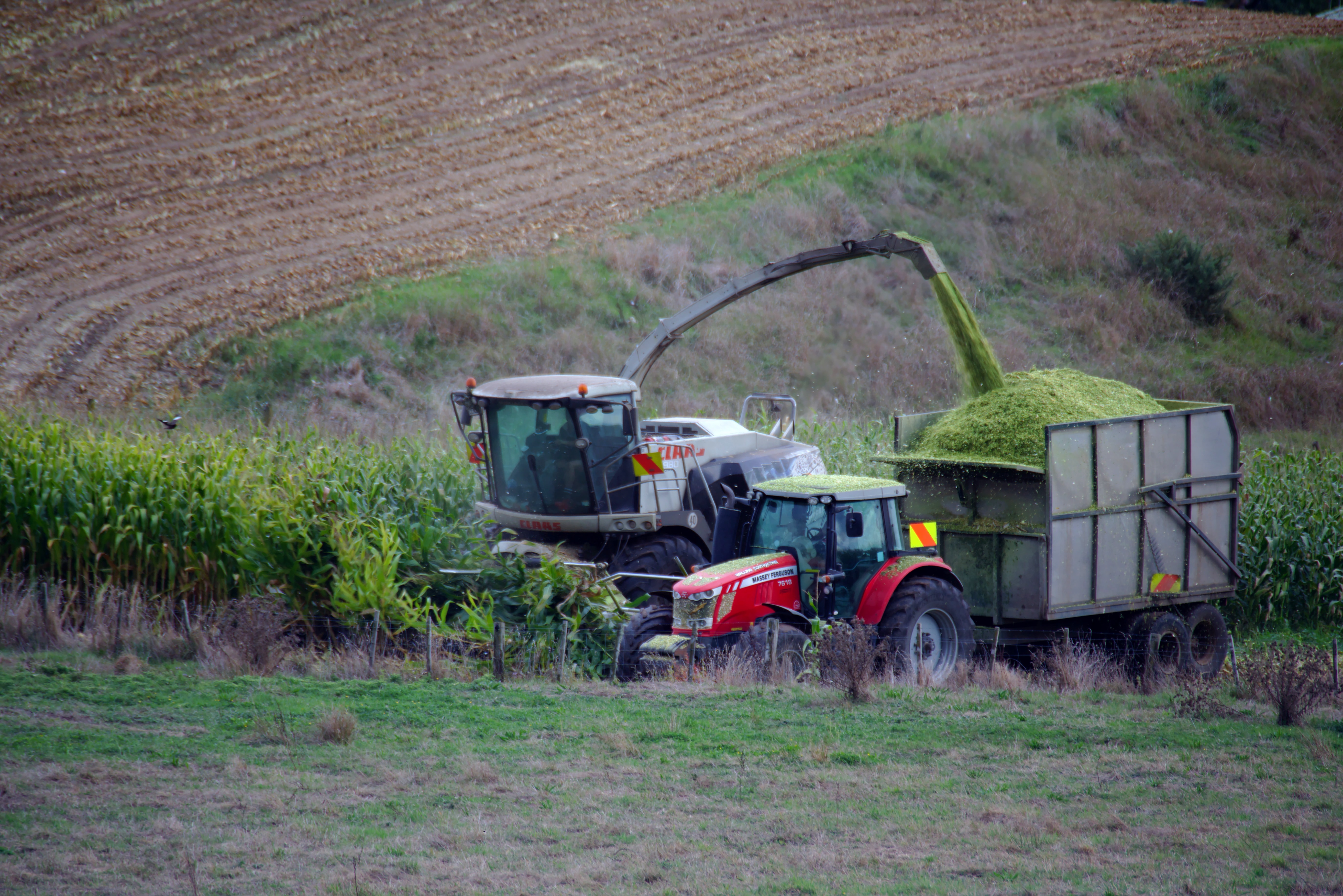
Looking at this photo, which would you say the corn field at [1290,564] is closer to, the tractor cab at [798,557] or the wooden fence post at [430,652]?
the tractor cab at [798,557]

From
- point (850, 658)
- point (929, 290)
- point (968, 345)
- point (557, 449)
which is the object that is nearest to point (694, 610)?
point (850, 658)

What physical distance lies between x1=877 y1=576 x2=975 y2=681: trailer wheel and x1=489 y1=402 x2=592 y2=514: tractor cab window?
11.8 feet

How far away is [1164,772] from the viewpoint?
7.43 m

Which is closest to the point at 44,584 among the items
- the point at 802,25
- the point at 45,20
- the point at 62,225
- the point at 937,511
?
the point at 937,511

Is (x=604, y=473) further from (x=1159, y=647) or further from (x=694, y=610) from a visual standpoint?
(x=1159, y=647)

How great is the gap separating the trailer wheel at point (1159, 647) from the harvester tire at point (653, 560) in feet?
14.3

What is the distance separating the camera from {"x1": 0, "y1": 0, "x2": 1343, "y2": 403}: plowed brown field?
23.2m

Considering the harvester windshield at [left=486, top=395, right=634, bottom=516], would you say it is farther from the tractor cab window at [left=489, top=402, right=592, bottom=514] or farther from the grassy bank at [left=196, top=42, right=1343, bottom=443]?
the grassy bank at [left=196, top=42, right=1343, bottom=443]

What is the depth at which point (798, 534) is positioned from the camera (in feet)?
33.0

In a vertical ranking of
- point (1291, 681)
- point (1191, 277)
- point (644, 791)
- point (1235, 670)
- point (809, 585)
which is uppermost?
point (1191, 277)

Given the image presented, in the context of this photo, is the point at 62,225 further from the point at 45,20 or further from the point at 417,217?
the point at 45,20

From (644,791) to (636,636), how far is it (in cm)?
304

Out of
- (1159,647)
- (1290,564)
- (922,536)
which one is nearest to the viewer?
(922,536)

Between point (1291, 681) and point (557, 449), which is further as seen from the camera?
point (557, 449)
